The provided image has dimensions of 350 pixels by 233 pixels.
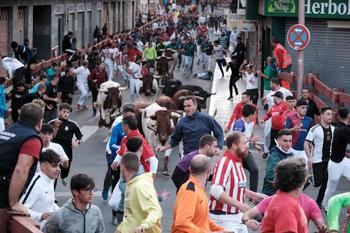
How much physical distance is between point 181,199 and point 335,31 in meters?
20.9

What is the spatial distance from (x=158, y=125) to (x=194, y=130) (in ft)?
14.8

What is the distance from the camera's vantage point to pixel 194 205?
862 centimetres

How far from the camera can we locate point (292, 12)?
97.6 ft

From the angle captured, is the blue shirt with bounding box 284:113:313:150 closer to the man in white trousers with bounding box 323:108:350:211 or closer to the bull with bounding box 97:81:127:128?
the man in white trousers with bounding box 323:108:350:211

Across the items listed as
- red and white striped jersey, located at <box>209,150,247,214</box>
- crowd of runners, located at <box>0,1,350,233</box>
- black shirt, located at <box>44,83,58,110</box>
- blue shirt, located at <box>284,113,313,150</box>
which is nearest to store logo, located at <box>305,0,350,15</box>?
crowd of runners, located at <box>0,1,350,233</box>

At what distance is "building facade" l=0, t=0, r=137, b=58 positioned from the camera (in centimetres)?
3828

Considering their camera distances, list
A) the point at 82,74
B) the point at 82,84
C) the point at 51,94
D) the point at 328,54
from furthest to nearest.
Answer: the point at 82,74 < the point at 82,84 < the point at 328,54 < the point at 51,94

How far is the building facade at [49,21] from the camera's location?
38281 mm

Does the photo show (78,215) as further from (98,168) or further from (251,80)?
(251,80)

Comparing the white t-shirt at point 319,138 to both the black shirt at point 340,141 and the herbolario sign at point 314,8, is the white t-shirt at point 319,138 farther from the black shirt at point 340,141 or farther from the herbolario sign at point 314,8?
the herbolario sign at point 314,8

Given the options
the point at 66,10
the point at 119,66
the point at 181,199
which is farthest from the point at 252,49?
the point at 181,199

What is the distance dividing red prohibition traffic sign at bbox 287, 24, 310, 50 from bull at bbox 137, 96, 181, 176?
532cm

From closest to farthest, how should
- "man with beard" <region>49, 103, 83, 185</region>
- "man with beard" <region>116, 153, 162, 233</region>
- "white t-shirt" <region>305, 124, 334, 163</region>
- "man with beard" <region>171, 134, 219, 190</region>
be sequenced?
"man with beard" <region>116, 153, 162, 233</region> → "man with beard" <region>171, 134, 219, 190</region> → "white t-shirt" <region>305, 124, 334, 163</region> → "man with beard" <region>49, 103, 83, 185</region>

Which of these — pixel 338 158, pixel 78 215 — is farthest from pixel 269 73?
pixel 78 215
